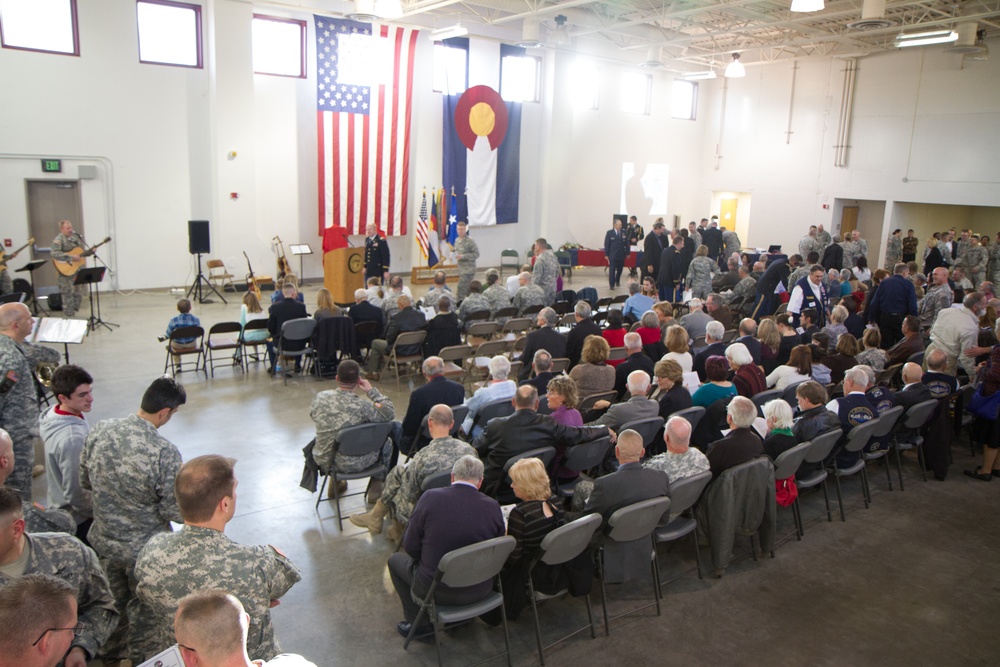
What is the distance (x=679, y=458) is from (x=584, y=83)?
1670 centimetres

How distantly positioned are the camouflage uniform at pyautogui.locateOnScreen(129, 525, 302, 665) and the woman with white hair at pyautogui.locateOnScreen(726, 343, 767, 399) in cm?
461

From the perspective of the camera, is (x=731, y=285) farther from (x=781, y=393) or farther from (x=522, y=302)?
(x=781, y=393)

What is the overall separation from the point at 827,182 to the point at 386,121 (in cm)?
1253

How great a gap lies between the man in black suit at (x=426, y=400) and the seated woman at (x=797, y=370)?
3.00 metres

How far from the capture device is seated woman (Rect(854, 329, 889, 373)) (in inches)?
283

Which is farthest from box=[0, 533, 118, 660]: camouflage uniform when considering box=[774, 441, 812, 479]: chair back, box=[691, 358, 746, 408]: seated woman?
box=[691, 358, 746, 408]: seated woman

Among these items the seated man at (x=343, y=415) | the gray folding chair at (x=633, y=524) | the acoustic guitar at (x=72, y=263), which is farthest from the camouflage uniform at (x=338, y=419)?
the acoustic guitar at (x=72, y=263)

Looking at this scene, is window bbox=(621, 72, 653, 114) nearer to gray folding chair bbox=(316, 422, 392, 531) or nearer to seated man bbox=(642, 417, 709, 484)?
gray folding chair bbox=(316, 422, 392, 531)

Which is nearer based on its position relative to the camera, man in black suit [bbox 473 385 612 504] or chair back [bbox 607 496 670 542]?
chair back [bbox 607 496 670 542]

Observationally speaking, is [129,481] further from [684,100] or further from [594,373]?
[684,100]

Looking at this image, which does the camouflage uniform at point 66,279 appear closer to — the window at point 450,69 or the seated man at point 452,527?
the window at point 450,69

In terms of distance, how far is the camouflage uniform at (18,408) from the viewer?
4.69 m

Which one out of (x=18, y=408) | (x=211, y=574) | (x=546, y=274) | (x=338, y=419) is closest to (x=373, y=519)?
(x=338, y=419)

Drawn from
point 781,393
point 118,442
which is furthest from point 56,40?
point 781,393
